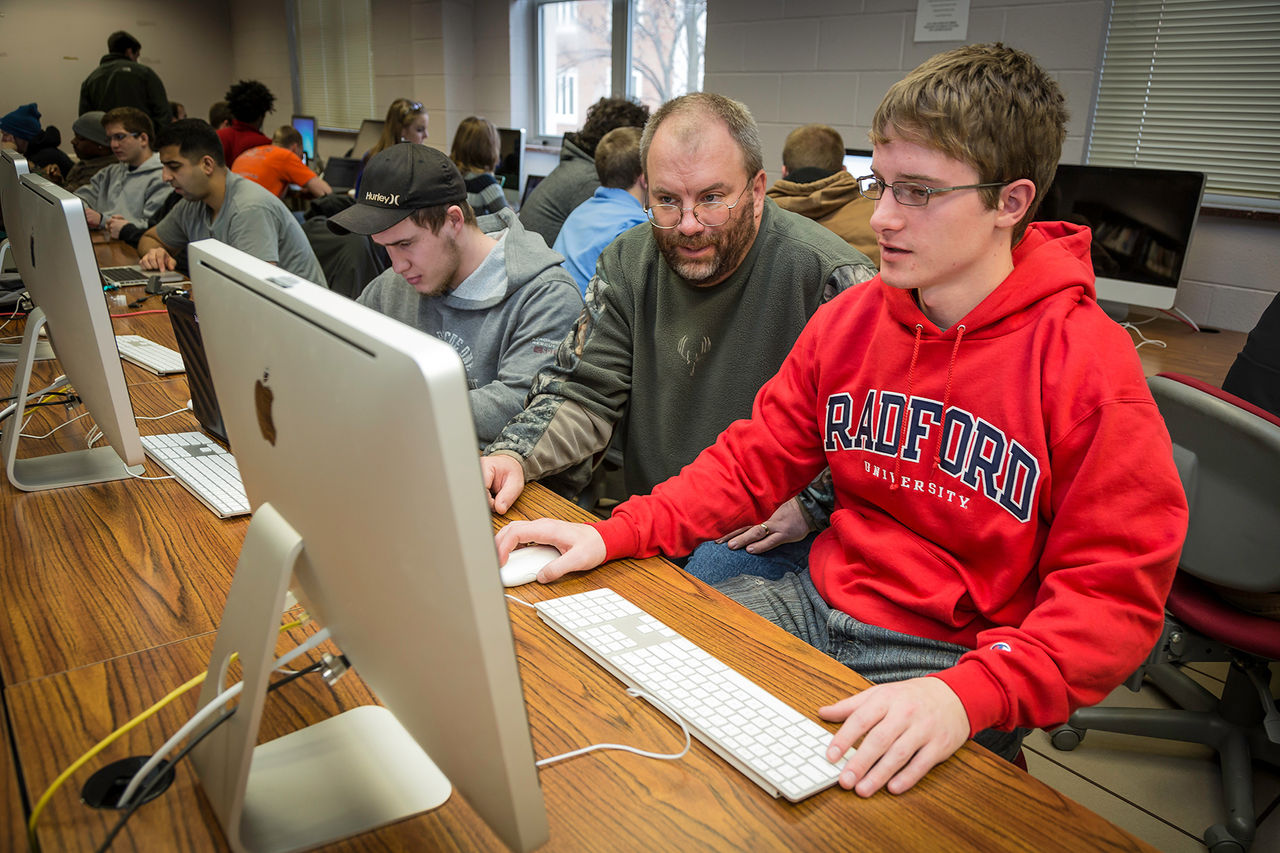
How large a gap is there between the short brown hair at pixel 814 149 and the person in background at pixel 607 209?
2.31 ft

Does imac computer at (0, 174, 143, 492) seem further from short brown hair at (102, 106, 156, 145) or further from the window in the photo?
the window

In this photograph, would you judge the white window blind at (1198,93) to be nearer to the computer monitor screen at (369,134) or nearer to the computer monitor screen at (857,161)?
the computer monitor screen at (857,161)

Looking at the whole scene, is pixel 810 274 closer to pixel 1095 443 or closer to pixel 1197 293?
pixel 1095 443

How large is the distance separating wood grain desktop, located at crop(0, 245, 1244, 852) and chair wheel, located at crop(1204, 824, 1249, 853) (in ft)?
3.64

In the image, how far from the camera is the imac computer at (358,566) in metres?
0.45

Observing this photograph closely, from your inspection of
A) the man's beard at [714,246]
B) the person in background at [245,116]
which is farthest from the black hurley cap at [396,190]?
the person in background at [245,116]

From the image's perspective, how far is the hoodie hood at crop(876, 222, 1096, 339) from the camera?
0.99m

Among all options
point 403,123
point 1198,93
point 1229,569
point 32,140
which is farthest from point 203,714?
point 32,140

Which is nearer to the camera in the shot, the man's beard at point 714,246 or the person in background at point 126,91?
the man's beard at point 714,246

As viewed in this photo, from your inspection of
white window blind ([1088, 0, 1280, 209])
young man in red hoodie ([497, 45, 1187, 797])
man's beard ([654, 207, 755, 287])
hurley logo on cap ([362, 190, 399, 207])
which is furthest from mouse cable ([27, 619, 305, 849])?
white window blind ([1088, 0, 1280, 209])

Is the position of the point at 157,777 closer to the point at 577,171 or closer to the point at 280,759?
the point at 280,759

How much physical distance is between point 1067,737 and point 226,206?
3.12 m

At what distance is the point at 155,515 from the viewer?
1.26m

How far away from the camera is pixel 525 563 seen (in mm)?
1098
